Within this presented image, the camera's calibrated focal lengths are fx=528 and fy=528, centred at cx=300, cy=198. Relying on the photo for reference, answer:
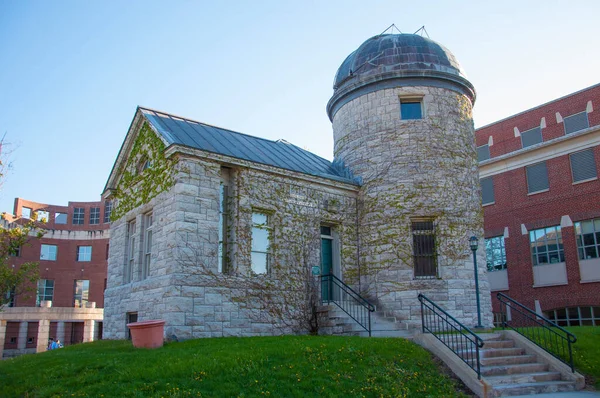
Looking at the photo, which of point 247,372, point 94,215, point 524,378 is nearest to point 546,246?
point 524,378

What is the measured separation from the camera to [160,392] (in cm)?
750

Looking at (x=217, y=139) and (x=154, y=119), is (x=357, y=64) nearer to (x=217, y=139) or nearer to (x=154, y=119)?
(x=217, y=139)

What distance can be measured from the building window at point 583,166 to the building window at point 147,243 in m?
20.5

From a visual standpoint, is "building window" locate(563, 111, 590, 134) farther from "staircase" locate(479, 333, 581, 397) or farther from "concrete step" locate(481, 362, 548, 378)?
"concrete step" locate(481, 362, 548, 378)

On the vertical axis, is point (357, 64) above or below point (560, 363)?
above

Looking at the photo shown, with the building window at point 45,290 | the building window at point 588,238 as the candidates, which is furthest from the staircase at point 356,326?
the building window at point 45,290

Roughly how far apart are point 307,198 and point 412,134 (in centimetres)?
393

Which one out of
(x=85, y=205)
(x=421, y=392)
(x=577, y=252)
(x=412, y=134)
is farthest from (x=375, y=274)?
(x=85, y=205)

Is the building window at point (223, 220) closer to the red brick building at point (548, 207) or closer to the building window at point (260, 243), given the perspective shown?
the building window at point (260, 243)

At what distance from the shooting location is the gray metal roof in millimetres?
14327

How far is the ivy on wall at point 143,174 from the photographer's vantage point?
542 inches

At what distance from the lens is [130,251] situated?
53.3ft

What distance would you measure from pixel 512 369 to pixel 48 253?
43272 mm

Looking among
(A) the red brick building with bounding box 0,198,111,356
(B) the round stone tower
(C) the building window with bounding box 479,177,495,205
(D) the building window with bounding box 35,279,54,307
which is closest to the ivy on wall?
(B) the round stone tower
